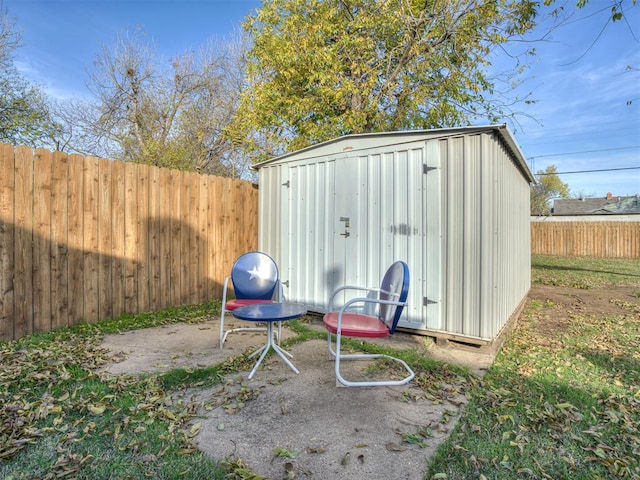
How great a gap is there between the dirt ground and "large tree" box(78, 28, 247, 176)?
884 centimetres

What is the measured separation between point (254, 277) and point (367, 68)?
547 cm

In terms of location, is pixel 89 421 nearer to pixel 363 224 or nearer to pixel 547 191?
pixel 363 224

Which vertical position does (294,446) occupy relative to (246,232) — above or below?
below

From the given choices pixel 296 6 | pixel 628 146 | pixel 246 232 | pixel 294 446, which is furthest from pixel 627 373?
pixel 628 146

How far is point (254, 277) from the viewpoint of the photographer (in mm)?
3754

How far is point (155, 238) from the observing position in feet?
15.4

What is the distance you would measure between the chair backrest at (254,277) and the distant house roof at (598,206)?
27338 mm

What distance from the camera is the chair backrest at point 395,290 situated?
2.50 metres

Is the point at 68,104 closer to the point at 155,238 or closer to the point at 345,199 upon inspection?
the point at 155,238

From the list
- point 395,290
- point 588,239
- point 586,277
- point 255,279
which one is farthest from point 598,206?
point 255,279

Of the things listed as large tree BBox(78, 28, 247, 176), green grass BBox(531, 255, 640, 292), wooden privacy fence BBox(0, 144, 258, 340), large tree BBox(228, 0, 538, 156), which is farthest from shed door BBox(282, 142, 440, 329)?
large tree BBox(78, 28, 247, 176)

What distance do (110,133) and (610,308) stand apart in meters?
12.9

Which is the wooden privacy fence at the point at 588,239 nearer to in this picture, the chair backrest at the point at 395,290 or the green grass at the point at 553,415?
the green grass at the point at 553,415

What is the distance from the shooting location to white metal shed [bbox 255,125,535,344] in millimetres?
3443
